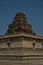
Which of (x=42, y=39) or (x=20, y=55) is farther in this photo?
(x=42, y=39)

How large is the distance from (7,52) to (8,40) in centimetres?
697

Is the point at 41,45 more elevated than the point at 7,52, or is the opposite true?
the point at 41,45

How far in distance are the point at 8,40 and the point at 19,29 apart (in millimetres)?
2634

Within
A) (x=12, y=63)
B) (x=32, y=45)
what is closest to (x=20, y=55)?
(x=12, y=63)

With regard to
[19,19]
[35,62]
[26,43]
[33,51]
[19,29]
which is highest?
[19,19]

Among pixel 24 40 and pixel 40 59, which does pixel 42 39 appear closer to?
pixel 24 40

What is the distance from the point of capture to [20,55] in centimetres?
1602

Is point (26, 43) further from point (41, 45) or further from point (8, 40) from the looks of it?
point (41, 45)

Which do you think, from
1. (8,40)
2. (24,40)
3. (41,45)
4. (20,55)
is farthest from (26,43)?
(20,55)

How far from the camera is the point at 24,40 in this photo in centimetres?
2209

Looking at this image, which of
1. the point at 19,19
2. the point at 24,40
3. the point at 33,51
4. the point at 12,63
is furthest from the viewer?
the point at 19,19

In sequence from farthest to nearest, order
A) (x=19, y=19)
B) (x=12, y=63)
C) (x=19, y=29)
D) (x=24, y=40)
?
(x=19, y=19)
(x=19, y=29)
(x=24, y=40)
(x=12, y=63)

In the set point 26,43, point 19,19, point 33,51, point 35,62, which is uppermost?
point 19,19

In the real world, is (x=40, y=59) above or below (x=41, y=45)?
below
